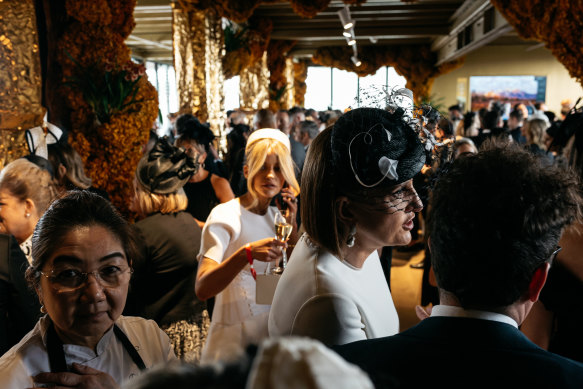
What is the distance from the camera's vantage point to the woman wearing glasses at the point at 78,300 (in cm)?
122

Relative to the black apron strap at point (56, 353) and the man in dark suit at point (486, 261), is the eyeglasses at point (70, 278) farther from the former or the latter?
the man in dark suit at point (486, 261)

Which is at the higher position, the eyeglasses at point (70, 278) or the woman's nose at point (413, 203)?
the woman's nose at point (413, 203)

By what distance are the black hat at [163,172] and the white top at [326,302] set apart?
132 centimetres

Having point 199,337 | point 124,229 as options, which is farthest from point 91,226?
point 199,337

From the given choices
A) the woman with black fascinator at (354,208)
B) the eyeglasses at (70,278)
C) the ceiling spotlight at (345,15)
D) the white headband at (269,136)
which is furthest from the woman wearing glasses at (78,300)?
the ceiling spotlight at (345,15)

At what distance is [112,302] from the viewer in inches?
51.8

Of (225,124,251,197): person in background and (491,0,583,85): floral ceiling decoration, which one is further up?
(491,0,583,85): floral ceiling decoration

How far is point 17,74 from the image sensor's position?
3246mm

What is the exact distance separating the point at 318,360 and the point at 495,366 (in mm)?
617

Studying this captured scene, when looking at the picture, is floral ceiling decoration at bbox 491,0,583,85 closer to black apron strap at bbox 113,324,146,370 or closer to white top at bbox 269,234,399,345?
white top at bbox 269,234,399,345

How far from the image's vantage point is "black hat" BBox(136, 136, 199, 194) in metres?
2.58

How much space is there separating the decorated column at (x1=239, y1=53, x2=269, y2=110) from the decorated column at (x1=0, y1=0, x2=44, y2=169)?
9413mm

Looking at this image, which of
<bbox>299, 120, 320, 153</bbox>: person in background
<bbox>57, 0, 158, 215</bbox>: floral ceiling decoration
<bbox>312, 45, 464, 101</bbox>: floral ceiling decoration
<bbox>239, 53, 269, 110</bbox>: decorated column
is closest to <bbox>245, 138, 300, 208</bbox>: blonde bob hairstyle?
<bbox>57, 0, 158, 215</bbox>: floral ceiling decoration

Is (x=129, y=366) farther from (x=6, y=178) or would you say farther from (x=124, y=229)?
(x=6, y=178)
